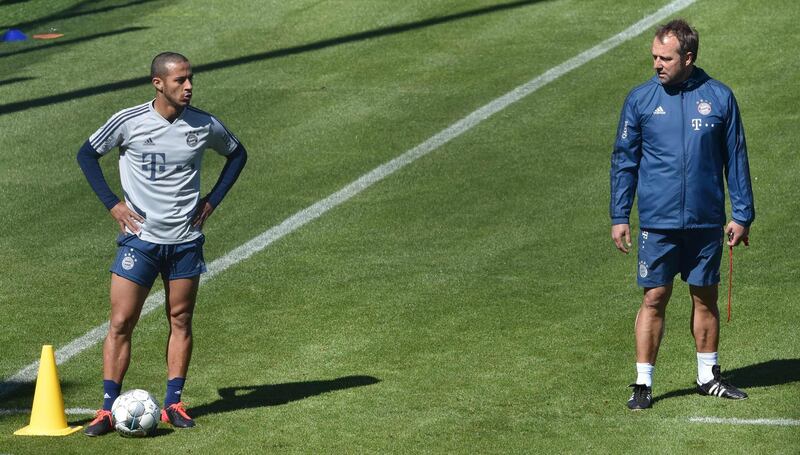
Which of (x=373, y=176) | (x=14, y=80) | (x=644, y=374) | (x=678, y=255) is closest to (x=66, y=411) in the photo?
(x=644, y=374)

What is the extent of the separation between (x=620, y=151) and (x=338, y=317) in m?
2.99

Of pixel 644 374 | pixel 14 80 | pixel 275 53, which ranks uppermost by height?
pixel 275 53

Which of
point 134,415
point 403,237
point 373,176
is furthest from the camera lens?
point 373,176

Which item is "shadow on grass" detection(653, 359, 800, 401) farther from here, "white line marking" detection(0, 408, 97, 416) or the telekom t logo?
"white line marking" detection(0, 408, 97, 416)

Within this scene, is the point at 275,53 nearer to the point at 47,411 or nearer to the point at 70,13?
the point at 70,13

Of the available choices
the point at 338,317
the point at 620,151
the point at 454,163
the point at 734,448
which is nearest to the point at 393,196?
the point at 454,163

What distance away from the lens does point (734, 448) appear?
8.05 metres

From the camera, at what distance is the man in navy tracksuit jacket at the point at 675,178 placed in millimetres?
8664

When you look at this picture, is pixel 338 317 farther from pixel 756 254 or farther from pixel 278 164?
pixel 278 164

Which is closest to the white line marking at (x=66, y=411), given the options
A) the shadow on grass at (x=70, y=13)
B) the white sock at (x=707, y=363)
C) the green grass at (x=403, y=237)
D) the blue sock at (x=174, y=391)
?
the green grass at (x=403, y=237)

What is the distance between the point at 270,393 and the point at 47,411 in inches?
57.8

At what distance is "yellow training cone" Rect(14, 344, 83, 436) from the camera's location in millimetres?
8469

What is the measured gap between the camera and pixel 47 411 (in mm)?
8477

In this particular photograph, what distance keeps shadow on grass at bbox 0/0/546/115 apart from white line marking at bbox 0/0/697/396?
2277mm
